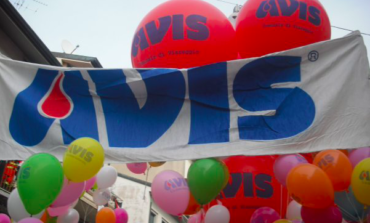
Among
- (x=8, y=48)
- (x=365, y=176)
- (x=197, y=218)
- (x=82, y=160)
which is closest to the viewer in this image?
(x=365, y=176)

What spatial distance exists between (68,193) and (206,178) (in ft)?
4.92

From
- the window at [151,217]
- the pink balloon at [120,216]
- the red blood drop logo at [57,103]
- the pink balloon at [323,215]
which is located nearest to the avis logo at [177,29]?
the red blood drop logo at [57,103]

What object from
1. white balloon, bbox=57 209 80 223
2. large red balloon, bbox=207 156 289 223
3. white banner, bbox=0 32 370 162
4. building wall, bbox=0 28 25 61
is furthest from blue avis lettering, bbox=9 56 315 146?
building wall, bbox=0 28 25 61

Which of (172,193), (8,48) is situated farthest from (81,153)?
(8,48)

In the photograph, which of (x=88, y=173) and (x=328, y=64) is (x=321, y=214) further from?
(x=88, y=173)

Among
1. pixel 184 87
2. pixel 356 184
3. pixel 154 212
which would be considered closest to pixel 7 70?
pixel 184 87

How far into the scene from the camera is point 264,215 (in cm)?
433

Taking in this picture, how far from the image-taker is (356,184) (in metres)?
3.49

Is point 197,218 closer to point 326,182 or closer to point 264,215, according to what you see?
point 264,215

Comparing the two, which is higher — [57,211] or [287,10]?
[287,10]

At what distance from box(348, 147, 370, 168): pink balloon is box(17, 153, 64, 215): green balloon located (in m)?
3.13

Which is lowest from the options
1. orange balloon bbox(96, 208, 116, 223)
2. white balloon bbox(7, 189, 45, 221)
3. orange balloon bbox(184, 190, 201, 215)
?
orange balloon bbox(96, 208, 116, 223)

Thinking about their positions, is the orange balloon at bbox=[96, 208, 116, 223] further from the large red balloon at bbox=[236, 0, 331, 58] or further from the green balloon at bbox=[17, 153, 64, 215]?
the large red balloon at bbox=[236, 0, 331, 58]

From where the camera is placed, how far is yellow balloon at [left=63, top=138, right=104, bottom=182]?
3.64 m
